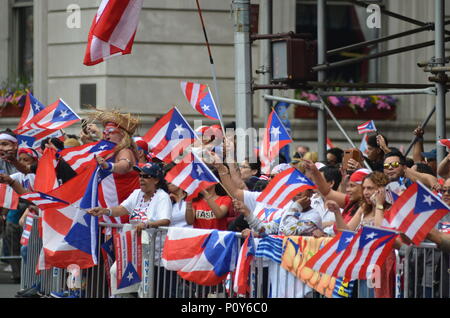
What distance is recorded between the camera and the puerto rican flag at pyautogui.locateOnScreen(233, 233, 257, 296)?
29.0ft

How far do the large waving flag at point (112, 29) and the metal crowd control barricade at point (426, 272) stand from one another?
538cm

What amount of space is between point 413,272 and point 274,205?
1.53 metres

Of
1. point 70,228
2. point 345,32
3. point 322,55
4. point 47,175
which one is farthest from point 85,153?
point 345,32

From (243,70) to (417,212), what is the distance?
466 centimetres

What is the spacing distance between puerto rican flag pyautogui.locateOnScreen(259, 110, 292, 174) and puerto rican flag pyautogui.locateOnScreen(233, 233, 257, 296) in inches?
122

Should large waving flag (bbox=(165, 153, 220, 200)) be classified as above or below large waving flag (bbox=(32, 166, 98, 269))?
above

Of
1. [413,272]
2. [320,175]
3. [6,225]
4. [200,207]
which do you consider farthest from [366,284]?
[6,225]

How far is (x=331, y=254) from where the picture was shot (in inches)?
312

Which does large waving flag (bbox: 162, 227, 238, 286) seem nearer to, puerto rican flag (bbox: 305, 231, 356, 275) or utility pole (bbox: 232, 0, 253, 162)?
puerto rican flag (bbox: 305, 231, 356, 275)

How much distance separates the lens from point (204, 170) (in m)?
9.53

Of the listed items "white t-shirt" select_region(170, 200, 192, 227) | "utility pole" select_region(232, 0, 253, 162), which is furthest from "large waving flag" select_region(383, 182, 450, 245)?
"utility pole" select_region(232, 0, 253, 162)

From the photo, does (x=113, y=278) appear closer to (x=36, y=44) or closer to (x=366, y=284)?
(x=366, y=284)

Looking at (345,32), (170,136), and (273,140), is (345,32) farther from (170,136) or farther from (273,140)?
(170,136)

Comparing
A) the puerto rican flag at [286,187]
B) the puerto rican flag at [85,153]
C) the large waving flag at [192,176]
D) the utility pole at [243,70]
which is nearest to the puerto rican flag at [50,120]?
the puerto rican flag at [85,153]
